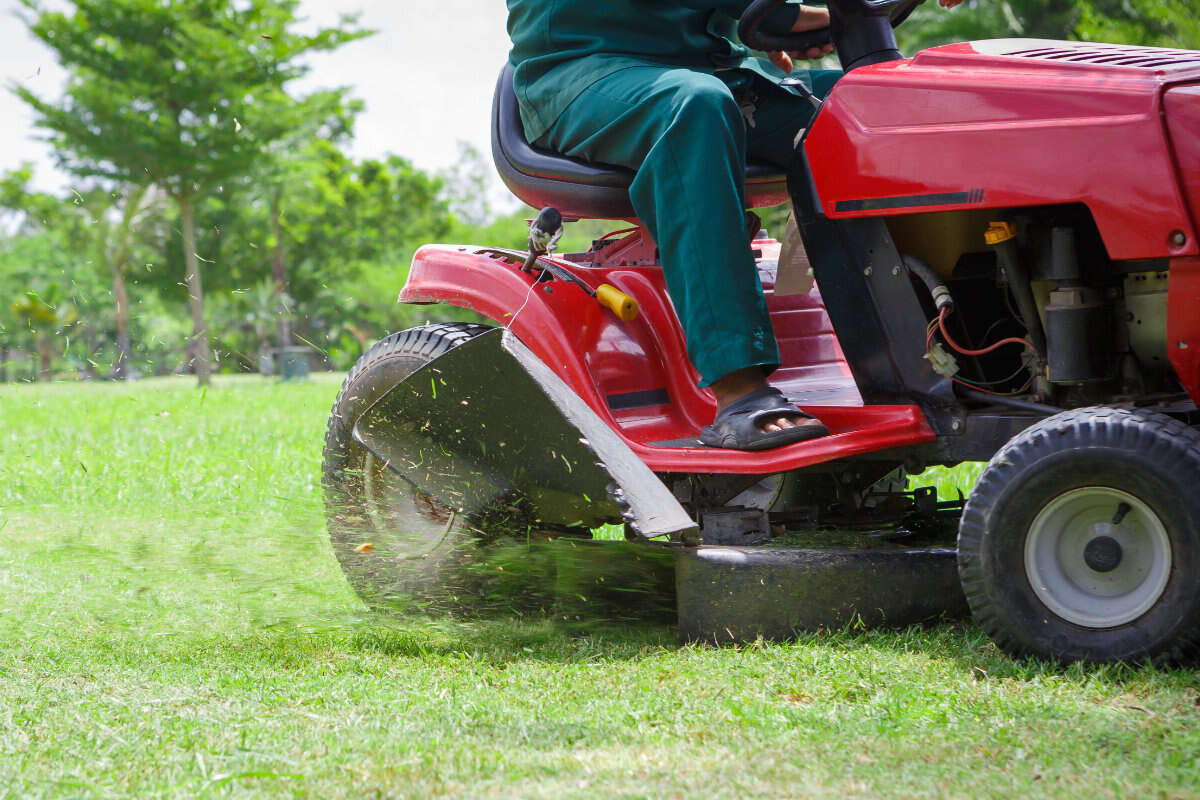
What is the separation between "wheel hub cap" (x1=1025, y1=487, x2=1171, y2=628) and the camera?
2.56m

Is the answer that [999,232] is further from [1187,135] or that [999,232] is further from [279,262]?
[279,262]

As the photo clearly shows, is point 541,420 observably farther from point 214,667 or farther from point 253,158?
point 253,158

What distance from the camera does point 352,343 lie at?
3894cm

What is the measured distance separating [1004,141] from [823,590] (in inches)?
41.6

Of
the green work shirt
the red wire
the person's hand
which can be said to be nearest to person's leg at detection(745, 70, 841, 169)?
the green work shirt

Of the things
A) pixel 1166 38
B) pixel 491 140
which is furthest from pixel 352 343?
pixel 491 140

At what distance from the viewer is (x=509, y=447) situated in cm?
327

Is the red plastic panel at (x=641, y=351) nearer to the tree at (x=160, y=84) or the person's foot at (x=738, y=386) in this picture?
the person's foot at (x=738, y=386)

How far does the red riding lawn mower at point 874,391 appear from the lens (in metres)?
2.61

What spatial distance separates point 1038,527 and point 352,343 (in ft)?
122

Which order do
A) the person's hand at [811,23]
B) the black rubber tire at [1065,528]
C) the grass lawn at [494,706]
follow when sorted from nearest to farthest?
the grass lawn at [494,706] < the black rubber tire at [1065,528] < the person's hand at [811,23]

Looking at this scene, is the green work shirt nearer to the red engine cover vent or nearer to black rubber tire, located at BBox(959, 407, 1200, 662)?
the red engine cover vent

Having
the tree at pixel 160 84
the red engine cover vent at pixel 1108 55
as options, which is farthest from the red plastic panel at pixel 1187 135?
the tree at pixel 160 84

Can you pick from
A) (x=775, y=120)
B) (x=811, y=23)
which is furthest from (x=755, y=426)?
(x=811, y=23)
